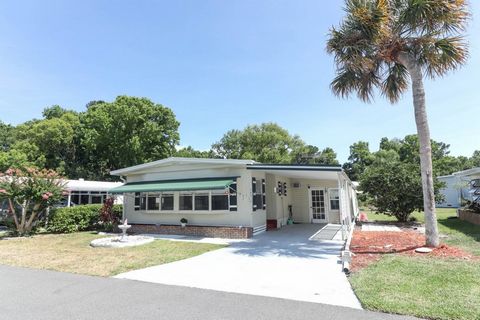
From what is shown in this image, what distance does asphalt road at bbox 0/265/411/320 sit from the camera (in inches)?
193

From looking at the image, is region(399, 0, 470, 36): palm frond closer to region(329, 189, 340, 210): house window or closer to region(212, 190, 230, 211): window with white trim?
region(212, 190, 230, 211): window with white trim

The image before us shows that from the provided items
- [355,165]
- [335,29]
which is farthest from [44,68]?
[355,165]

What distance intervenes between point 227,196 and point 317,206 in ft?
24.2

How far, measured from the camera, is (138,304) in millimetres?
5469

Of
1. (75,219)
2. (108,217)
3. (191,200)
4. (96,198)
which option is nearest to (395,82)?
(191,200)

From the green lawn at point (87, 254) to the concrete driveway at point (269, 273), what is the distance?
0.79m

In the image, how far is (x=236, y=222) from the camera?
1435 cm

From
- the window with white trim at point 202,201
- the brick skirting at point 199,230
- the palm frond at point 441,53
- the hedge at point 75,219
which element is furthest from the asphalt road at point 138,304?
the hedge at point 75,219

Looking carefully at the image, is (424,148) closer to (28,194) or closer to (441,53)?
(441,53)

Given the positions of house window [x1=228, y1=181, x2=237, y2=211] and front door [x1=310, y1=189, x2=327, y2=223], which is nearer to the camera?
house window [x1=228, y1=181, x2=237, y2=211]

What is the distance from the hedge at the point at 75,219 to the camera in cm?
1669

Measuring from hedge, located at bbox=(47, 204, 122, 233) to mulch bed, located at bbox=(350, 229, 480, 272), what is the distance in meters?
13.7

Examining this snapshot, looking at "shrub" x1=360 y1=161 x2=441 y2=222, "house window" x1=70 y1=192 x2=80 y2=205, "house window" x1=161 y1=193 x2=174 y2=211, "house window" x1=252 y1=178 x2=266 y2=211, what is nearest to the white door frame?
Answer: "shrub" x1=360 y1=161 x2=441 y2=222

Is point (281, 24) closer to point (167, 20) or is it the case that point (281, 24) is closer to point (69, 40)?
point (167, 20)
